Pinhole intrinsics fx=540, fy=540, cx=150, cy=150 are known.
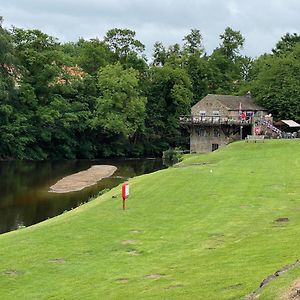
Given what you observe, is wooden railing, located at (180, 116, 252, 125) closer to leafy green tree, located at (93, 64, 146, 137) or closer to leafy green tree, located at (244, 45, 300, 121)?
→ leafy green tree, located at (244, 45, 300, 121)

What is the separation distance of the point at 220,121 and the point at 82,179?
91.4 ft

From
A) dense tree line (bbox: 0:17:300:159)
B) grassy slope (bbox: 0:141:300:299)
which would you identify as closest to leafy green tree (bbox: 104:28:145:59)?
dense tree line (bbox: 0:17:300:159)

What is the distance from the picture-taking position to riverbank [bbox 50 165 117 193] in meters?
55.6

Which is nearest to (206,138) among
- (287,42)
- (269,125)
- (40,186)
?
(269,125)

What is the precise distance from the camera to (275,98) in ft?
284

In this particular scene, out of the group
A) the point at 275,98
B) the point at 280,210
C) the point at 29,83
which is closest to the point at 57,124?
the point at 29,83

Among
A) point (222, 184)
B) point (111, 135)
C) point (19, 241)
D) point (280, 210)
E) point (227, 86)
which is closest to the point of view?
point (19, 241)

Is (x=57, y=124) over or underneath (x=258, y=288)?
over

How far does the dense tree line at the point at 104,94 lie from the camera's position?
3420 inches

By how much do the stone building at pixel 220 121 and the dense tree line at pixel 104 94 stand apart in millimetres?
4740

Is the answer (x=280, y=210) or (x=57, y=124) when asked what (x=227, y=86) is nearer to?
(x=57, y=124)

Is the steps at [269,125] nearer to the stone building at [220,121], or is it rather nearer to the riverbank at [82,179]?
the stone building at [220,121]

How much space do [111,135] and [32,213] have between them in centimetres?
5762

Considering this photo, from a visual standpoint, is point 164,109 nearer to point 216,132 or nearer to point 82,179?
point 216,132
